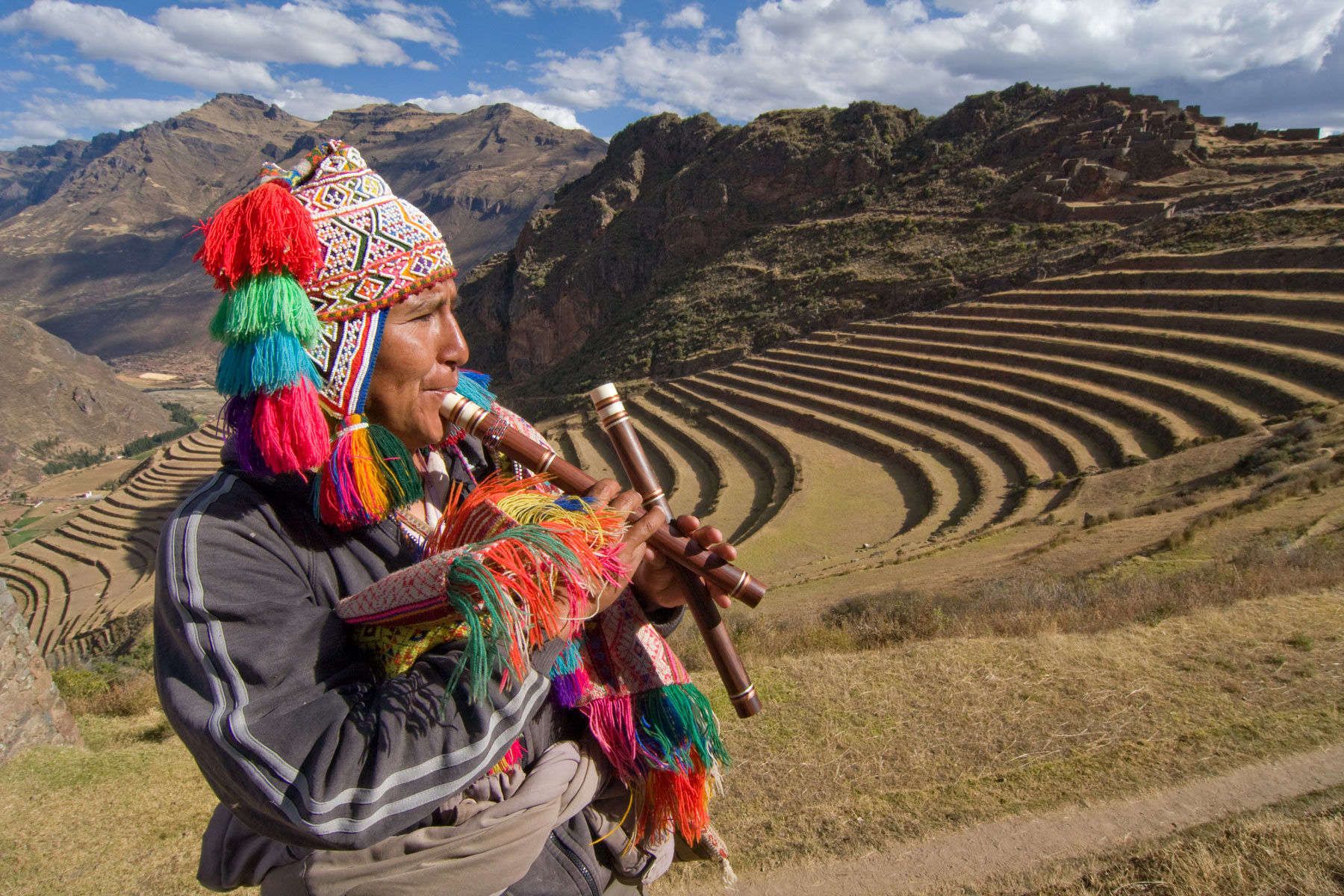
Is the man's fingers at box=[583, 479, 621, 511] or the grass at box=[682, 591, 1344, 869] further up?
the man's fingers at box=[583, 479, 621, 511]

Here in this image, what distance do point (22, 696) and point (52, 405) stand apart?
91.8 meters

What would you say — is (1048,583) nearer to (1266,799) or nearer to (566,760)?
(1266,799)

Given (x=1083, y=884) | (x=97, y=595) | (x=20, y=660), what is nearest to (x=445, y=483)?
(x=1083, y=884)

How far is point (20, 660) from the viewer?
4.77 metres

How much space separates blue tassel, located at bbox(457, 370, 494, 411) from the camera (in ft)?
5.71

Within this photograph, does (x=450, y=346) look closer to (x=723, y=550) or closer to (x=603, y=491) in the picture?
(x=603, y=491)

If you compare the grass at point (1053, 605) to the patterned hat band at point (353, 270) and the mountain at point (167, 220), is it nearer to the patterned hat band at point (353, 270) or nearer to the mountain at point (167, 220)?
the patterned hat band at point (353, 270)

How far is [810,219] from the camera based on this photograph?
40.1 m

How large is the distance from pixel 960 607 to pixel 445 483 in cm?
619

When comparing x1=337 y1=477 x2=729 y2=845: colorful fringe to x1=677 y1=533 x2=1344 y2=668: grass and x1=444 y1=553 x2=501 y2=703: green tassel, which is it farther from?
x1=677 y1=533 x2=1344 y2=668: grass

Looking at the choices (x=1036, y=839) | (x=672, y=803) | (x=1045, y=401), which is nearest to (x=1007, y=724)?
(x=1036, y=839)

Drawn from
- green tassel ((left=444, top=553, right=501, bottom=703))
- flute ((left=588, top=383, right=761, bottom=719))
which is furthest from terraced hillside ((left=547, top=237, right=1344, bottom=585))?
green tassel ((left=444, top=553, right=501, bottom=703))

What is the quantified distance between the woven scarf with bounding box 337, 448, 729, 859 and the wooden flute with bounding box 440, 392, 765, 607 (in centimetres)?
6

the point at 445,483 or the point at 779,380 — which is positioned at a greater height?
the point at 445,483
